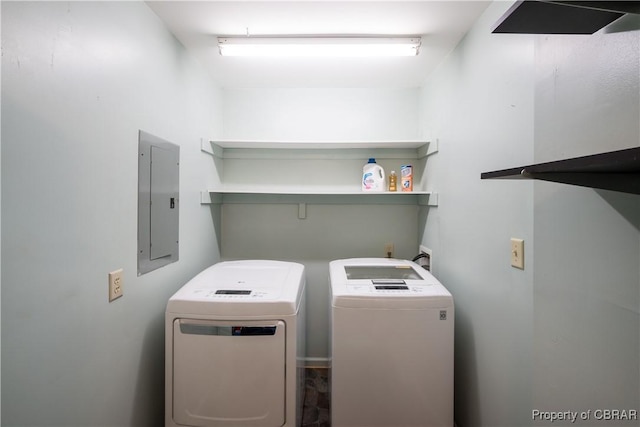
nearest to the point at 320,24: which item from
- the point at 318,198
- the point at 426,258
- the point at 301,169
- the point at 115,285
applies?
the point at 301,169

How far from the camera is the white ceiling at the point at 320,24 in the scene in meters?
1.34

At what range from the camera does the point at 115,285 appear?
1.17 meters

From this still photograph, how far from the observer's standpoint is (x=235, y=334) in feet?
4.28

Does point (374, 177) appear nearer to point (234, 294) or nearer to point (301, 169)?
point (301, 169)

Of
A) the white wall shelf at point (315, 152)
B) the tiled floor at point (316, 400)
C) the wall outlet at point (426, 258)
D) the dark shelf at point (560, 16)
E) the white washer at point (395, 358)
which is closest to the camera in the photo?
the dark shelf at point (560, 16)

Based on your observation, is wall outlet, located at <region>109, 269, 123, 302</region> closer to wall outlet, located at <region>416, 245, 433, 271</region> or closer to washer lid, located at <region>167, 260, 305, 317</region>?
washer lid, located at <region>167, 260, 305, 317</region>

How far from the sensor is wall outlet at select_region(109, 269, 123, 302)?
1.14 m

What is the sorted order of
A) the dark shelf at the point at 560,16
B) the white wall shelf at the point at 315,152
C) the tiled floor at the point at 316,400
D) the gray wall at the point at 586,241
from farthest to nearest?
the white wall shelf at the point at 315,152
the tiled floor at the point at 316,400
the gray wall at the point at 586,241
the dark shelf at the point at 560,16

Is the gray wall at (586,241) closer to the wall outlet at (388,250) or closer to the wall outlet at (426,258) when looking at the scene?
the wall outlet at (426,258)

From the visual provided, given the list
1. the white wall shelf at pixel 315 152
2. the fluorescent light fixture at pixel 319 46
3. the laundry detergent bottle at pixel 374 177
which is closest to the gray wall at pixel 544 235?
the fluorescent light fixture at pixel 319 46

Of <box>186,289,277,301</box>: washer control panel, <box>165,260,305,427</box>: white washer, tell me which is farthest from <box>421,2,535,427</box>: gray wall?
<box>186,289,277,301</box>: washer control panel

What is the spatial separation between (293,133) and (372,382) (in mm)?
1852

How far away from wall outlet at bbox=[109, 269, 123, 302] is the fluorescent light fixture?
1333mm

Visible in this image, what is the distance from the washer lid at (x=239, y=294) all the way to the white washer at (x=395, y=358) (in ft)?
0.99
